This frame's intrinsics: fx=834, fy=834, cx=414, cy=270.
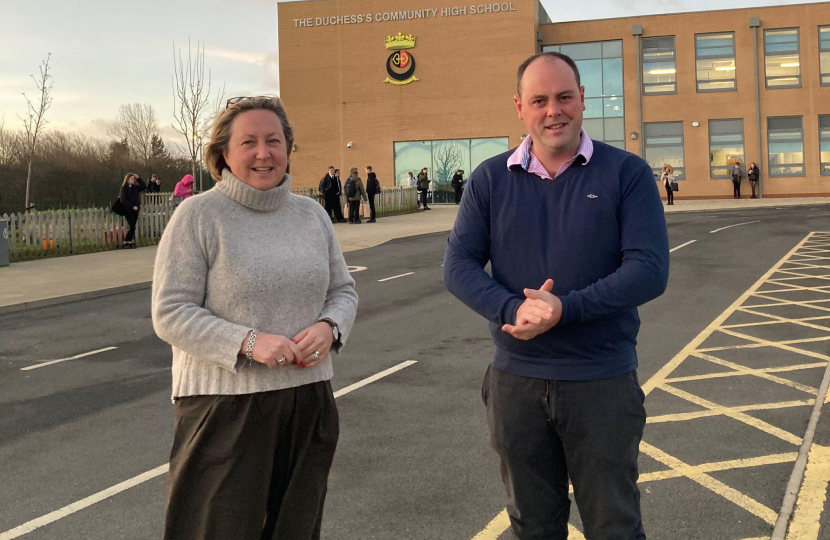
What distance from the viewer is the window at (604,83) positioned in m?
43.2

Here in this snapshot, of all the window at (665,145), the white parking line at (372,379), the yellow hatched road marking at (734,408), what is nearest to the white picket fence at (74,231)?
the white parking line at (372,379)

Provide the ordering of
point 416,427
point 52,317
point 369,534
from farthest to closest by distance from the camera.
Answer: point 52,317
point 416,427
point 369,534

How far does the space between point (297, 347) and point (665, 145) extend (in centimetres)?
4310

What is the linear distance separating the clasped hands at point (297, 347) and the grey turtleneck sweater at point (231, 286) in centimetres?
5

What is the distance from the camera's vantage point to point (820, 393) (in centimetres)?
650

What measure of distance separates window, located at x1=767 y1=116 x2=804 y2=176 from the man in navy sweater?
143ft

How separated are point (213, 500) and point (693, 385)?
516 cm

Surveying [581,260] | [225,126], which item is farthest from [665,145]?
[225,126]

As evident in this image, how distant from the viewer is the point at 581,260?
2701 mm

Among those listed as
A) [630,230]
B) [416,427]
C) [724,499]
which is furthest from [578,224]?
[416,427]

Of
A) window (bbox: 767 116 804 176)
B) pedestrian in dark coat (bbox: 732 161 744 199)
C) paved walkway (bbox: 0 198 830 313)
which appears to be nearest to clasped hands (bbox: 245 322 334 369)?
paved walkway (bbox: 0 198 830 313)

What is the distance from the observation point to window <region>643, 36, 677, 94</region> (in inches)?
1688

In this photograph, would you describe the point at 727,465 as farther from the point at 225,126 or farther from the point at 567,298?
the point at 225,126

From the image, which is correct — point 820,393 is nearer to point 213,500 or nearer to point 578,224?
point 578,224
